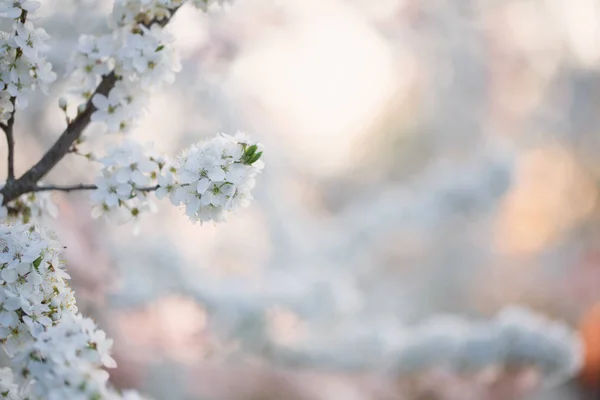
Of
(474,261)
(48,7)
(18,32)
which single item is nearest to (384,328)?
(48,7)

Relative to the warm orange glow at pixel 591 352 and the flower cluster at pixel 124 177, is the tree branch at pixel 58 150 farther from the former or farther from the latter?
the warm orange glow at pixel 591 352

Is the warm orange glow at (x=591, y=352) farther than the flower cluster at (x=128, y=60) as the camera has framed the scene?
Yes

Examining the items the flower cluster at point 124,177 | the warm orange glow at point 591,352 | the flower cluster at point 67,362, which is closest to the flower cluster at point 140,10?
the flower cluster at point 124,177

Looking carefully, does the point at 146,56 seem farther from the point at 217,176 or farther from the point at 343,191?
the point at 343,191

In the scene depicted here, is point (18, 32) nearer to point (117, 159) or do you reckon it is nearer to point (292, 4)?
point (117, 159)

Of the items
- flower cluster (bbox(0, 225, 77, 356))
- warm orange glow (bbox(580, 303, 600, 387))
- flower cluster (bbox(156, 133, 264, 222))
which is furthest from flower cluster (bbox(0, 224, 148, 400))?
warm orange glow (bbox(580, 303, 600, 387))

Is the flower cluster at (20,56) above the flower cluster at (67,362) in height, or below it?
above

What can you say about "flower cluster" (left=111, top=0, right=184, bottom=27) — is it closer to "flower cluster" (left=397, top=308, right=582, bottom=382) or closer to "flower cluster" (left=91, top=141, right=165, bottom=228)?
"flower cluster" (left=91, top=141, right=165, bottom=228)
